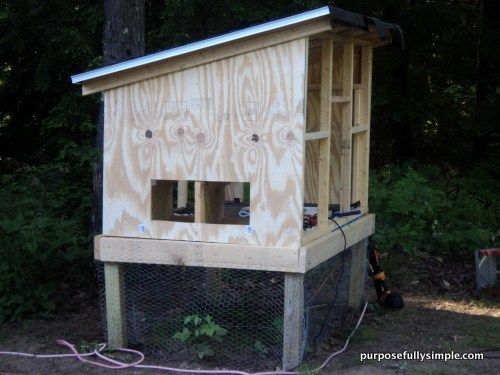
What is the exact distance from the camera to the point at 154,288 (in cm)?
589

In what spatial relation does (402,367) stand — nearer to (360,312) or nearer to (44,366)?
(360,312)

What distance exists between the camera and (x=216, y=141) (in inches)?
188

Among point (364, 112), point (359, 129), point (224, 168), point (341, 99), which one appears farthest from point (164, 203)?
point (364, 112)

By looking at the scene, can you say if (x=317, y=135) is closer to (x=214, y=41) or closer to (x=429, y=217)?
(x=214, y=41)

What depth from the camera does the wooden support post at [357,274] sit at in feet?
21.1

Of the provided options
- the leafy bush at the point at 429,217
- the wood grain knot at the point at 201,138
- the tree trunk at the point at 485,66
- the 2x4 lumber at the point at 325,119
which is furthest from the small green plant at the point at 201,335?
the tree trunk at the point at 485,66

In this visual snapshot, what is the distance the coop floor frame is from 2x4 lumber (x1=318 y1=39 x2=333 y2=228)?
0.76 ft

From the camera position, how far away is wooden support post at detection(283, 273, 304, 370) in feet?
15.4

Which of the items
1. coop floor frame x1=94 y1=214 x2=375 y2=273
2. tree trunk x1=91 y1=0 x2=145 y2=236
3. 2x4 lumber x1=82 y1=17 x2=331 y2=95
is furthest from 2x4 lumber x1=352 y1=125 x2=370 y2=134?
tree trunk x1=91 y1=0 x2=145 y2=236

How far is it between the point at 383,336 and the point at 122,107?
268cm

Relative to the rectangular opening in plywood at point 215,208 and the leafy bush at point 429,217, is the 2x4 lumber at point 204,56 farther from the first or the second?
the leafy bush at point 429,217

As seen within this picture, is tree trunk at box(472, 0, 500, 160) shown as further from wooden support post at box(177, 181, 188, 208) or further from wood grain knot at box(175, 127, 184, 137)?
wood grain knot at box(175, 127, 184, 137)

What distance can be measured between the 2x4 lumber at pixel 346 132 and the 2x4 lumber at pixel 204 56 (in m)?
1.11

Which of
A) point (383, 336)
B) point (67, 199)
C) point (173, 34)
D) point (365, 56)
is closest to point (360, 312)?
point (383, 336)
